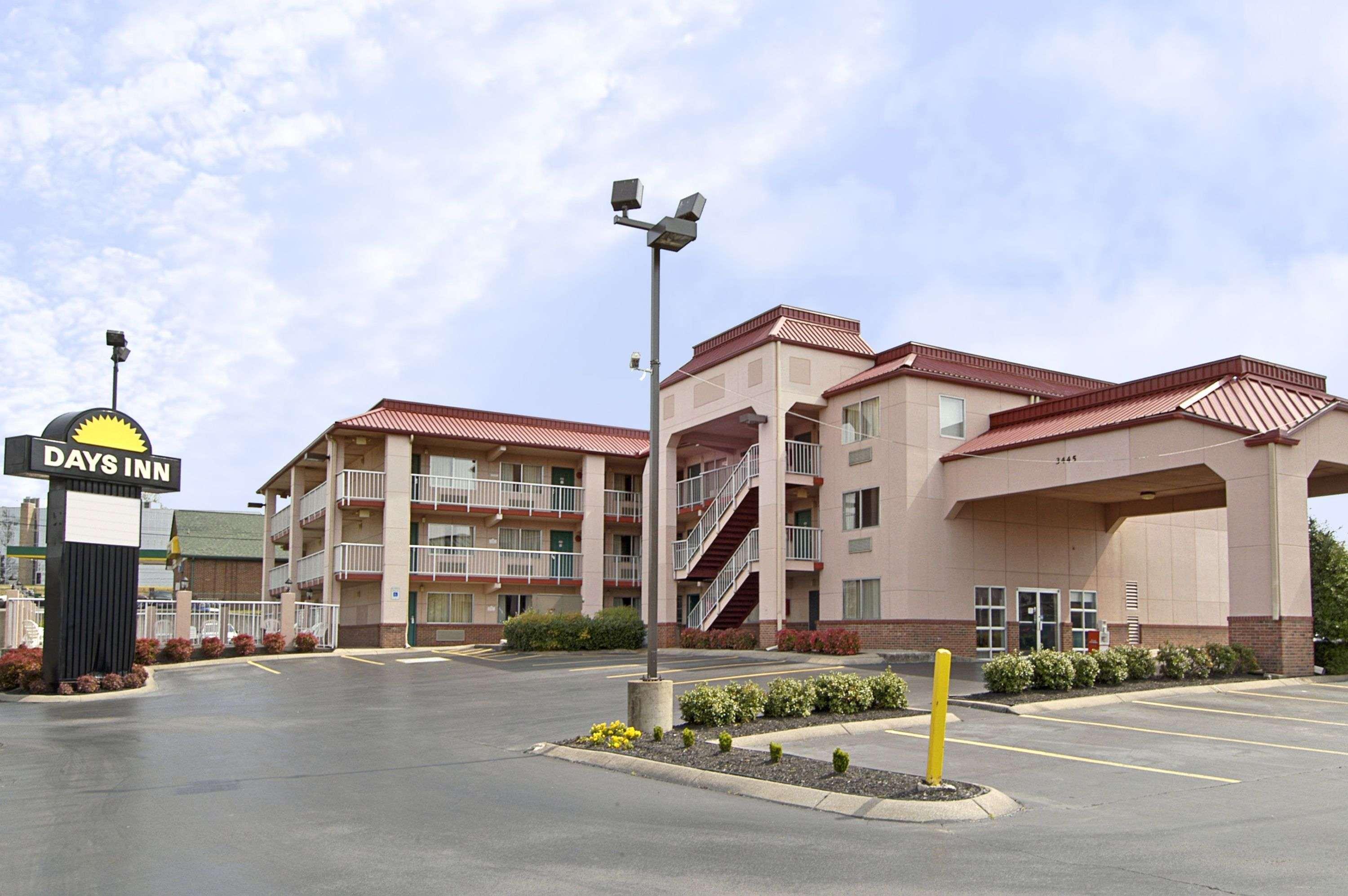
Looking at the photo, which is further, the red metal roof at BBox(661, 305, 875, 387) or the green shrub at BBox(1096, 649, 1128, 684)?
the red metal roof at BBox(661, 305, 875, 387)

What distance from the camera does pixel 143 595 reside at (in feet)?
196

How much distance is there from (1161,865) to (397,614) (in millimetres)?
33690

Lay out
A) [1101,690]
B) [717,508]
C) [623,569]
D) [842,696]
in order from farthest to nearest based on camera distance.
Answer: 1. [623,569]
2. [717,508]
3. [1101,690]
4. [842,696]

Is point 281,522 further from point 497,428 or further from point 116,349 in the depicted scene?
point 116,349

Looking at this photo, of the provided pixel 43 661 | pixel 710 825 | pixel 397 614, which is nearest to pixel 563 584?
pixel 397 614

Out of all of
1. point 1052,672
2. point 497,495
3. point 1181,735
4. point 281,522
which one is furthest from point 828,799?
point 281,522

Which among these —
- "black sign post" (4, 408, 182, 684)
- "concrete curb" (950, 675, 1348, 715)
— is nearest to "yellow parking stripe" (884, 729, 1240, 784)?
"concrete curb" (950, 675, 1348, 715)

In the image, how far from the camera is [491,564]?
40.8 meters

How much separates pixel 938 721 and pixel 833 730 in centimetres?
461

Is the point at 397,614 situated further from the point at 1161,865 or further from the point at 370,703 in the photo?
the point at 1161,865

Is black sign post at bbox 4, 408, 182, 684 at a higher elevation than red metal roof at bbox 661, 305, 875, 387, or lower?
lower

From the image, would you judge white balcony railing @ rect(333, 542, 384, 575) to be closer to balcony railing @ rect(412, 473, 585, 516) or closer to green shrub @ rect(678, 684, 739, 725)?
balcony railing @ rect(412, 473, 585, 516)

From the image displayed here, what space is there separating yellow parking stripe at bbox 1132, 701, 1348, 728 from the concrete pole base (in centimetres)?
853

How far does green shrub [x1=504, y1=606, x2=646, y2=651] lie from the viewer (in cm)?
3462
